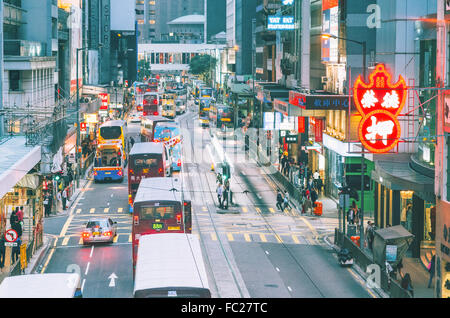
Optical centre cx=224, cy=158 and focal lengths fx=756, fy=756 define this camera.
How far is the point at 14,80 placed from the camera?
180 ft

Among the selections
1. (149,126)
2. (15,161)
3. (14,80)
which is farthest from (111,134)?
(15,161)

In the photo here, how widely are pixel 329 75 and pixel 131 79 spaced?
101 meters

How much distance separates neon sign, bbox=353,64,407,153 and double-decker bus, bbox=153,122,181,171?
121 ft

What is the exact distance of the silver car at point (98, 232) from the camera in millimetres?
37656

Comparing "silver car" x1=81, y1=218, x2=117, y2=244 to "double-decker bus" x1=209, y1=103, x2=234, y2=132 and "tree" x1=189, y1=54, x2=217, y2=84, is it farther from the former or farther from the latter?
"tree" x1=189, y1=54, x2=217, y2=84

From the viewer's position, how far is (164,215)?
3158 cm

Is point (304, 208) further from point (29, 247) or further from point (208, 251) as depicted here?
point (29, 247)

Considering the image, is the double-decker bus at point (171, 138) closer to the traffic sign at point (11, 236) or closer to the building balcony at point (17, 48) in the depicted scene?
the building balcony at point (17, 48)

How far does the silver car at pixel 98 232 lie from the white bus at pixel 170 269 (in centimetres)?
1428

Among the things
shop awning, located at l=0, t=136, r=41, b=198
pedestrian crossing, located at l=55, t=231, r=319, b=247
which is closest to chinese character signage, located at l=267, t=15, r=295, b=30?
pedestrian crossing, located at l=55, t=231, r=319, b=247

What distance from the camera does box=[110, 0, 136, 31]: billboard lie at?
146 m

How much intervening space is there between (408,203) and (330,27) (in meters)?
20.3

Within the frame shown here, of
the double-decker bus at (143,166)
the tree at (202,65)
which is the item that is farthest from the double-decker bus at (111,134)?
the tree at (202,65)
